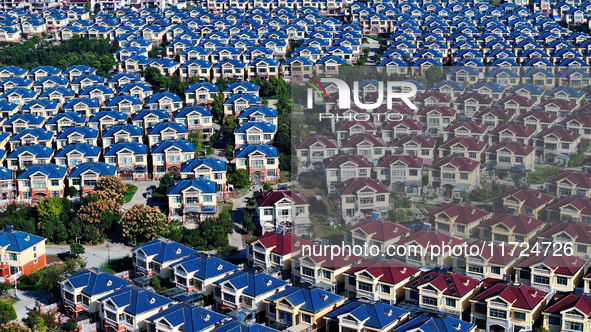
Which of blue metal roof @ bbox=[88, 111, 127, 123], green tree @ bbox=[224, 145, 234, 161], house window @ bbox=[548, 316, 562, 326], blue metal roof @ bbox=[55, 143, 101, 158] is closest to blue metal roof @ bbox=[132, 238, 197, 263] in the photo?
blue metal roof @ bbox=[55, 143, 101, 158]

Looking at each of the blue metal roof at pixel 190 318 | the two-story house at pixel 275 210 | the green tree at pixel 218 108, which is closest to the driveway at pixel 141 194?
the two-story house at pixel 275 210

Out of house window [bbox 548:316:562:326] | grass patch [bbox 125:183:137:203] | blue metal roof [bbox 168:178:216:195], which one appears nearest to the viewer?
house window [bbox 548:316:562:326]

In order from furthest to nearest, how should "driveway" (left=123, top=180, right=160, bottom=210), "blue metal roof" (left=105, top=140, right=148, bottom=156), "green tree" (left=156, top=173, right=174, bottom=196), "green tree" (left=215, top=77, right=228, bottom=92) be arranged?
"green tree" (left=215, top=77, right=228, bottom=92), "blue metal roof" (left=105, top=140, right=148, bottom=156), "green tree" (left=156, top=173, right=174, bottom=196), "driveway" (left=123, top=180, right=160, bottom=210)

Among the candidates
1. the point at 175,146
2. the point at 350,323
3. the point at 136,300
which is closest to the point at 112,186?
the point at 175,146

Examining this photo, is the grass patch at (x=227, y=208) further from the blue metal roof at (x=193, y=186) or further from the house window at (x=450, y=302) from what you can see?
the house window at (x=450, y=302)

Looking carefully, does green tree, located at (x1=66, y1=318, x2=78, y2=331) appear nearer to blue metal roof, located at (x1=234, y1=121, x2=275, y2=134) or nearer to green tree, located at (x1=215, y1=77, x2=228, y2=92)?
blue metal roof, located at (x1=234, y1=121, x2=275, y2=134)

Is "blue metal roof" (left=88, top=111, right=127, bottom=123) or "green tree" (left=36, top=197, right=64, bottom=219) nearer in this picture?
"green tree" (left=36, top=197, right=64, bottom=219)

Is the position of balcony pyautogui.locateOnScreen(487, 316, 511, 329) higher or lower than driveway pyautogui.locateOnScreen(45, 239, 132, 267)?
lower

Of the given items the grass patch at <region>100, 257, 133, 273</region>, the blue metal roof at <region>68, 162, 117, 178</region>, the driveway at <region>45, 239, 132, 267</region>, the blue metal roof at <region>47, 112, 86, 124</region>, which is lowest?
the grass patch at <region>100, 257, 133, 273</region>
